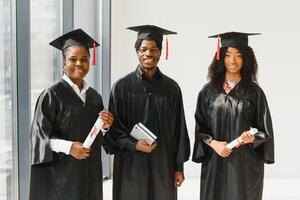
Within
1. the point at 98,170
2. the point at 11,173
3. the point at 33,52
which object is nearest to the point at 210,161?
the point at 98,170

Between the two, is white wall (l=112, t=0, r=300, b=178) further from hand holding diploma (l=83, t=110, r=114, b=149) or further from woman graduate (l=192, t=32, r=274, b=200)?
hand holding diploma (l=83, t=110, r=114, b=149)

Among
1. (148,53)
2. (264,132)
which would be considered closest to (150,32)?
(148,53)

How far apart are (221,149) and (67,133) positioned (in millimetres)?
997

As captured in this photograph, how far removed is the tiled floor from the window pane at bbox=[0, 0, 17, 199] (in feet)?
4.15

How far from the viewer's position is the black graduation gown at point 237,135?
2.78 meters

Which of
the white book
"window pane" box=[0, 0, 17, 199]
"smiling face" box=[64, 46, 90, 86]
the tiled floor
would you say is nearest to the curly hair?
the white book

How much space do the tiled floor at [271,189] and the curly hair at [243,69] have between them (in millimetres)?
1750

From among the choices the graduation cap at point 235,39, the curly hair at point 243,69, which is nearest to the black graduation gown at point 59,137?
the curly hair at point 243,69

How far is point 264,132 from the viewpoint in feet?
9.09

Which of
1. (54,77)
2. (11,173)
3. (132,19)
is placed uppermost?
(132,19)

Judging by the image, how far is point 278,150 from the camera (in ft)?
17.4

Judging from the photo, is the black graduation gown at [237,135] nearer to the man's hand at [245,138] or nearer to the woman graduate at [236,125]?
the woman graduate at [236,125]

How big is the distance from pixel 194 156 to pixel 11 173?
135 centimetres

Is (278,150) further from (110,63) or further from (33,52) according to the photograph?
(33,52)
